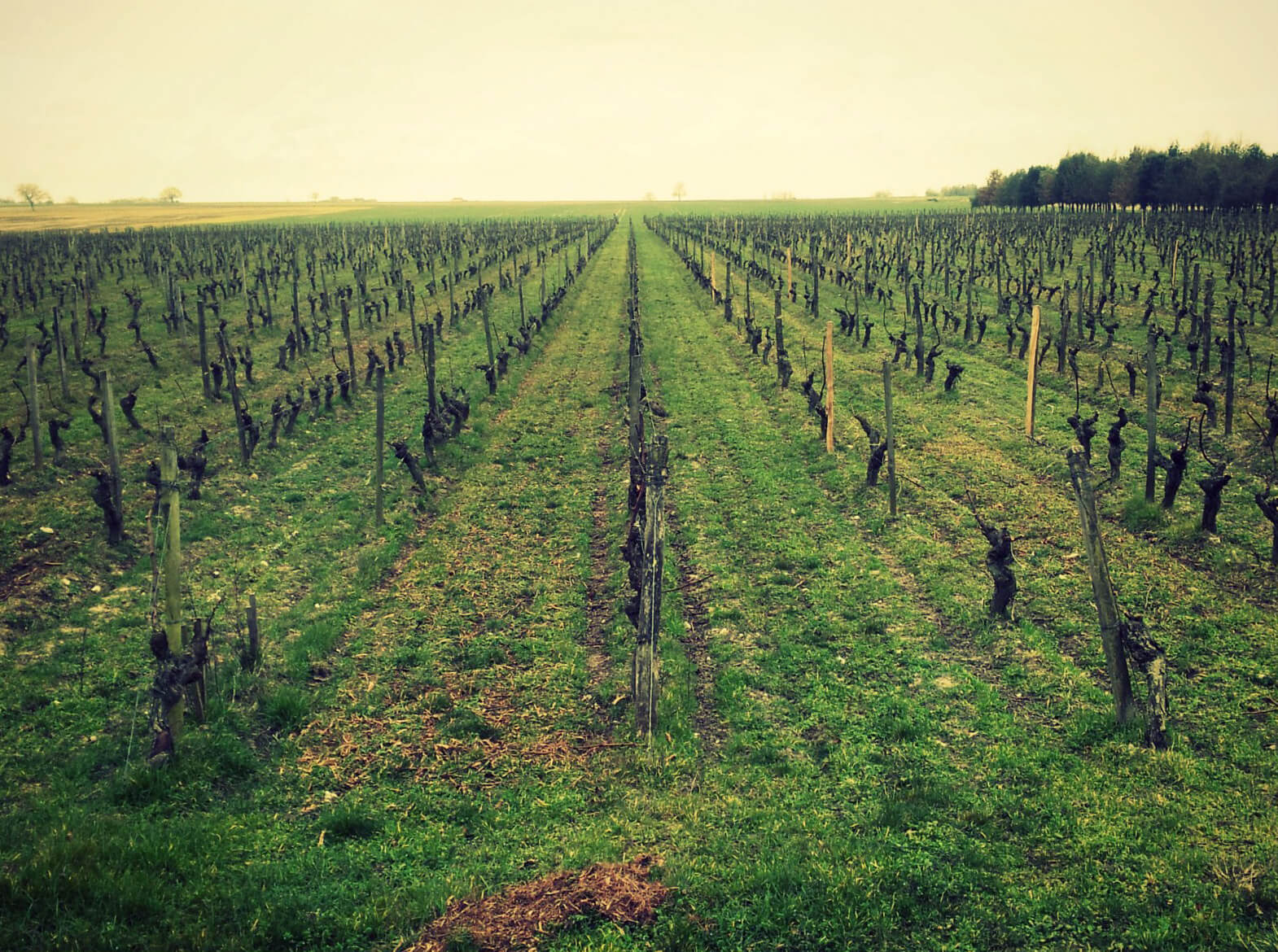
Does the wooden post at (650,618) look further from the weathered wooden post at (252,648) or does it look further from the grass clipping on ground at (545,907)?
the weathered wooden post at (252,648)

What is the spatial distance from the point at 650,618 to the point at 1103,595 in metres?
4.00

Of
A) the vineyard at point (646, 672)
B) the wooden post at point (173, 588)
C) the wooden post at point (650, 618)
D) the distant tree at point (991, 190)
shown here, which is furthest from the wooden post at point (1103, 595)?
the distant tree at point (991, 190)

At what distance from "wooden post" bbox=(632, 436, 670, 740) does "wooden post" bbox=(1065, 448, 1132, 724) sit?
3707 mm

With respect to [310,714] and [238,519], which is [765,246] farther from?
[310,714]

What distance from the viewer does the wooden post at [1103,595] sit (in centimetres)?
743

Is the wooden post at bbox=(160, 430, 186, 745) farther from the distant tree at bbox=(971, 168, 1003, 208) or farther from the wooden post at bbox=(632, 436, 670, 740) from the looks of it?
the distant tree at bbox=(971, 168, 1003, 208)

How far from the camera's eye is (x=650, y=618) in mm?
7703

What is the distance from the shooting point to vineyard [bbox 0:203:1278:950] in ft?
18.9

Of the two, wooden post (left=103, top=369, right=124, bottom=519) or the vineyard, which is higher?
wooden post (left=103, top=369, right=124, bottom=519)

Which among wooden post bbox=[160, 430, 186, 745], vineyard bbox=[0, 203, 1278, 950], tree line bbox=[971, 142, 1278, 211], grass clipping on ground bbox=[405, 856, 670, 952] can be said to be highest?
tree line bbox=[971, 142, 1278, 211]

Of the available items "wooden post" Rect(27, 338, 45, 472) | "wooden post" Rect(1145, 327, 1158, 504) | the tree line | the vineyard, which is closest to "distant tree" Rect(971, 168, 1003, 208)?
the tree line

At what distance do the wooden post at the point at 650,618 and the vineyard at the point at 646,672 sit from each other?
1.4 inches

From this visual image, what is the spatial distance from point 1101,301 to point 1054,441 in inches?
507

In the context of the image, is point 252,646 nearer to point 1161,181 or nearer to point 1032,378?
point 1032,378
